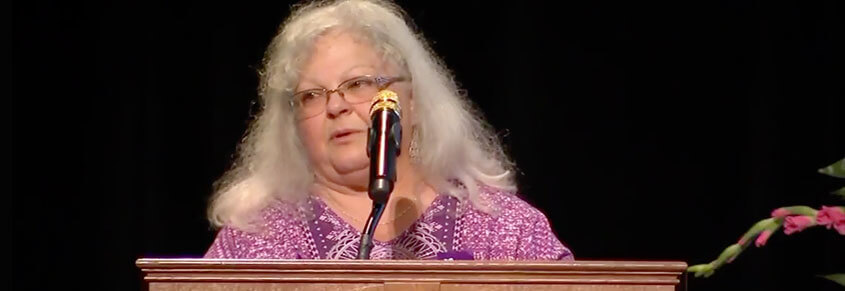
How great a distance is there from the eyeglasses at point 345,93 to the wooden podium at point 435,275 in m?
0.76

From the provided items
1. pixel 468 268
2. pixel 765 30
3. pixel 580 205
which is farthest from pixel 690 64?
pixel 468 268

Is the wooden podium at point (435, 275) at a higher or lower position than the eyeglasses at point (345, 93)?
lower

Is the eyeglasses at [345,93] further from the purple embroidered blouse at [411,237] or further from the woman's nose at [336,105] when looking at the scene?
the purple embroidered blouse at [411,237]

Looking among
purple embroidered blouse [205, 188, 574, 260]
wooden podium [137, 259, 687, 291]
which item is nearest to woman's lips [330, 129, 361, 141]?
purple embroidered blouse [205, 188, 574, 260]

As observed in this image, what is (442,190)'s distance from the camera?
2459mm

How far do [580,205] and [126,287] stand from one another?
106 centimetres

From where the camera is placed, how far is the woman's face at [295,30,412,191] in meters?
2.33

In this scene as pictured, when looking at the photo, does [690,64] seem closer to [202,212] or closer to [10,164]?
[202,212]

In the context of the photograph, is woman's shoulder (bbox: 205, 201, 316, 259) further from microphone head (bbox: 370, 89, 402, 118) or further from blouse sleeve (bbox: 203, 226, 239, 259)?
microphone head (bbox: 370, 89, 402, 118)

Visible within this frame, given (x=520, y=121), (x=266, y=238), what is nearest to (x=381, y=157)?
(x=266, y=238)

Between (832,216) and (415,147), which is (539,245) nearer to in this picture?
(415,147)

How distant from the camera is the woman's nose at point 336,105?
7.61ft

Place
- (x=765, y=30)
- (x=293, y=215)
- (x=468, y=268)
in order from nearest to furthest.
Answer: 1. (x=468, y=268)
2. (x=293, y=215)
3. (x=765, y=30)

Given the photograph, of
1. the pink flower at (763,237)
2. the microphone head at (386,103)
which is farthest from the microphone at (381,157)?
the pink flower at (763,237)
